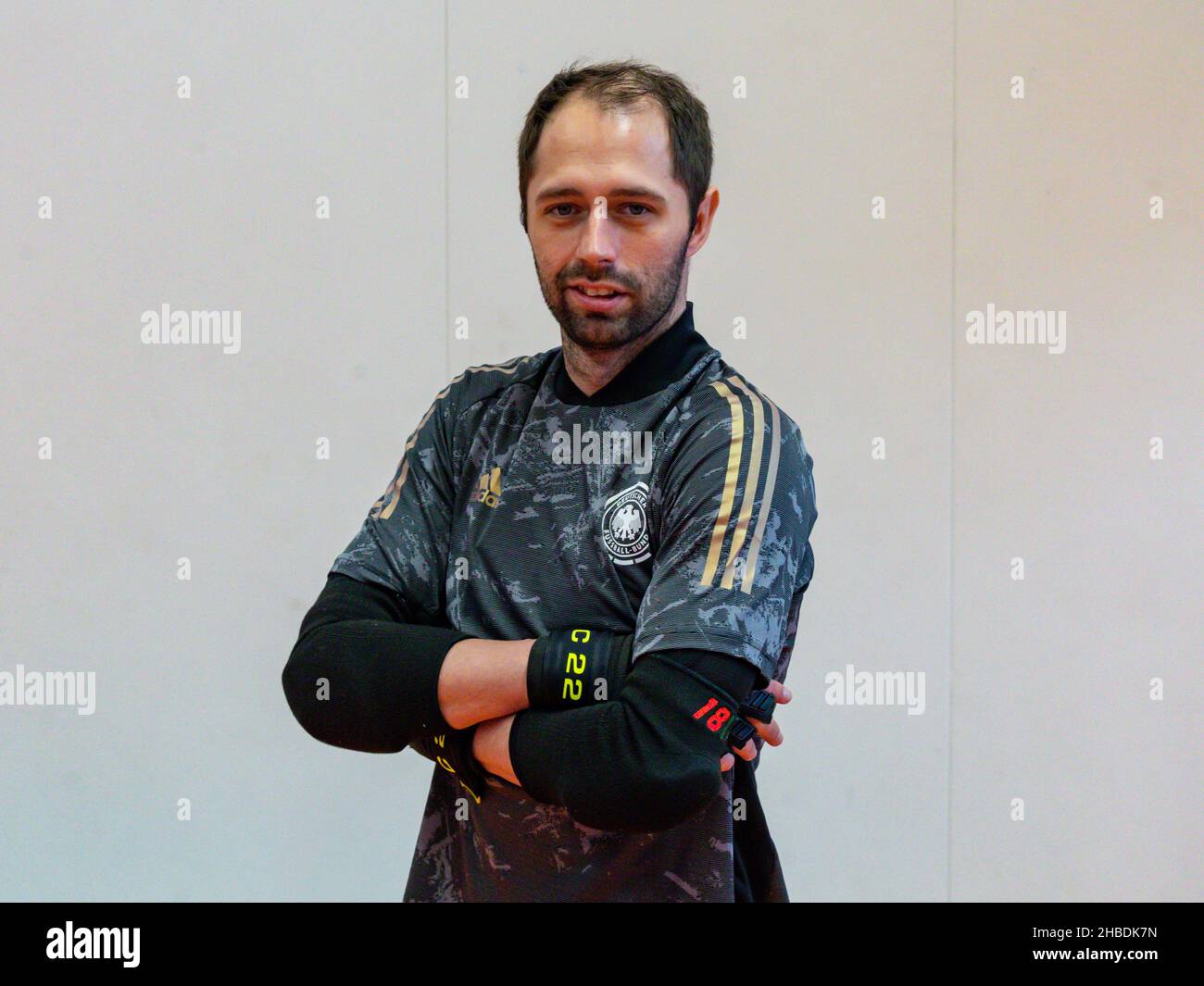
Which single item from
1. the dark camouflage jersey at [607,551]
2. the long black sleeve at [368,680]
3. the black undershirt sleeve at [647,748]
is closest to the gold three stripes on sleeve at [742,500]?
the dark camouflage jersey at [607,551]

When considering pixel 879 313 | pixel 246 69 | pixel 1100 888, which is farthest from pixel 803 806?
pixel 246 69

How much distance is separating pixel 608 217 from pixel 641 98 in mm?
170

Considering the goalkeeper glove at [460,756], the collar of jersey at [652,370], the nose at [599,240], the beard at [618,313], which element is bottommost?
the goalkeeper glove at [460,756]

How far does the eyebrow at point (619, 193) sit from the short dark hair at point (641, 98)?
58 millimetres

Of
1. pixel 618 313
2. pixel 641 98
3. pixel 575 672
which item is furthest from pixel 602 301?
pixel 575 672

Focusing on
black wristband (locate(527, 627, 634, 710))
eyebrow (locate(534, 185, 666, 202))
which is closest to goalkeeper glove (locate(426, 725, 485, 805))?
black wristband (locate(527, 627, 634, 710))

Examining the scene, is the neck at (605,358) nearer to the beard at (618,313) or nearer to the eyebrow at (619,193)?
the beard at (618,313)

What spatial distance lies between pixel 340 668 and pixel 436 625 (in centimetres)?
16

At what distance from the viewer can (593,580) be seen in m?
1.44

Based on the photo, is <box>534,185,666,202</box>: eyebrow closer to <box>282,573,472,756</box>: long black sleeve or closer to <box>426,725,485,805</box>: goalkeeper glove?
<box>282,573,472,756</box>: long black sleeve

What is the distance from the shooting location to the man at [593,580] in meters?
1.33

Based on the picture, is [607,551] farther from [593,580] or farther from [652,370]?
[652,370]
